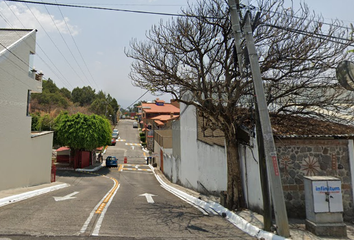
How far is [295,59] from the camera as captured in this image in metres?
7.86

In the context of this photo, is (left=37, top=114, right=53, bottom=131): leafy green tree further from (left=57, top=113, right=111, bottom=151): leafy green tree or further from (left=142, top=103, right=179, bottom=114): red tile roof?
(left=142, top=103, right=179, bottom=114): red tile roof

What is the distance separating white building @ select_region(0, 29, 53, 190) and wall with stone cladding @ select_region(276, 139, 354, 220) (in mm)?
13343

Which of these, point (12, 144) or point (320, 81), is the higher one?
point (320, 81)

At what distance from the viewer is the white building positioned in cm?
1285

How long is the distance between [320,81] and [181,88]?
17.2ft

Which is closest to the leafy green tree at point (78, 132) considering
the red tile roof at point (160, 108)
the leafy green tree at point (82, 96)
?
the red tile roof at point (160, 108)

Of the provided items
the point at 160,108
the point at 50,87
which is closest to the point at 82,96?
the point at 50,87

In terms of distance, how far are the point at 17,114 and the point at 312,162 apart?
15142 millimetres

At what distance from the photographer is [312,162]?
805 centimetres

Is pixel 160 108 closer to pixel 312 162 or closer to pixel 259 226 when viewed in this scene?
pixel 312 162

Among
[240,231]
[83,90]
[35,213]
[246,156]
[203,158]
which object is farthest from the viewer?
[83,90]

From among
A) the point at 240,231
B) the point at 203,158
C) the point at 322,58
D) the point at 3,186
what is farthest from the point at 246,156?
the point at 3,186

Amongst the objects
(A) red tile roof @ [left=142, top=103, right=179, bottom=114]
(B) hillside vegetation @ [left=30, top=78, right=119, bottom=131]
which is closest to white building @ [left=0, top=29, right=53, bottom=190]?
(B) hillside vegetation @ [left=30, top=78, right=119, bottom=131]

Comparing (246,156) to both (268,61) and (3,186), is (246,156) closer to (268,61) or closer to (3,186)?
(268,61)
